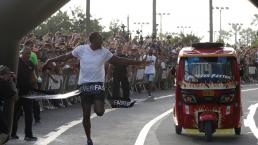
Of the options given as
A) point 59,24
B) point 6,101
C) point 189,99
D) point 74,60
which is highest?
point 59,24

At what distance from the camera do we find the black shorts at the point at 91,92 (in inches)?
391

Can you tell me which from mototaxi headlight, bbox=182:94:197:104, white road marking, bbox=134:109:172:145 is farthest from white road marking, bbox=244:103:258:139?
white road marking, bbox=134:109:172:145

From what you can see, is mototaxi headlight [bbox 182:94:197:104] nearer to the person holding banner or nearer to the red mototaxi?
the red mototaxi

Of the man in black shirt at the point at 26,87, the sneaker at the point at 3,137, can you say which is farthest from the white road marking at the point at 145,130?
the sneaker at the point at 3,137

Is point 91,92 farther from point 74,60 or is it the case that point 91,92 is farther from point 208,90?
point 74,60

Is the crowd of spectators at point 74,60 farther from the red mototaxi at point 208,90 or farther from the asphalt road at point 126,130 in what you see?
the asphalt road at point 126,130

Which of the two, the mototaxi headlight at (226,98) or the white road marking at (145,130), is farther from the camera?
the mototaxi headlight at (226,98)

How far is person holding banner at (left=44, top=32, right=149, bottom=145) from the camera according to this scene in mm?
9930

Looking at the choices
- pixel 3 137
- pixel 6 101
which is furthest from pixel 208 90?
pixel 3 137

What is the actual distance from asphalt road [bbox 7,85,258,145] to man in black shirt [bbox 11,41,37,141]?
211 millimetres

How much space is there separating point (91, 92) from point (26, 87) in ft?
6.49

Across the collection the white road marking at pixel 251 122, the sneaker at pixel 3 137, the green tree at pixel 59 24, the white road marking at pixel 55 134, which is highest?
the green tree at pixel 59 24

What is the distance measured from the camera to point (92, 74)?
1002 centimetres

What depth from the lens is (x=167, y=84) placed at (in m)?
29.3
